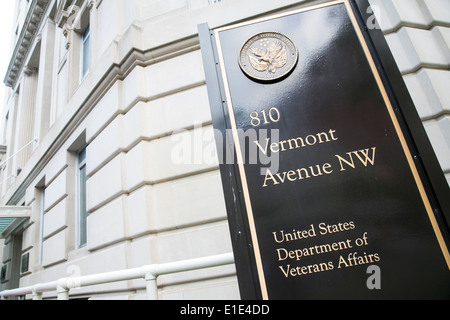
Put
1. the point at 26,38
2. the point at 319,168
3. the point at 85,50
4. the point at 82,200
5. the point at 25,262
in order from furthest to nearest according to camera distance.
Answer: the point at 26,38 < the point at 25,262 < the point at 85,50 < the point at 82,200 < the point at 319,168

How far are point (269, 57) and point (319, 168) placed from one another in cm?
109

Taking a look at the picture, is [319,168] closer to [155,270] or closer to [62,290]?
[155,270]

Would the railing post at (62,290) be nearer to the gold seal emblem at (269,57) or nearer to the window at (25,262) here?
the gold seal emblem at (269,57)

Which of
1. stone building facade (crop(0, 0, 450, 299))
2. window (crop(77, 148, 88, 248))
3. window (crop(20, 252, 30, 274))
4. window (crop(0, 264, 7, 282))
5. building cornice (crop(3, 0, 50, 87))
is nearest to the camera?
stone building facade (crop(0, 0, 450, 299))

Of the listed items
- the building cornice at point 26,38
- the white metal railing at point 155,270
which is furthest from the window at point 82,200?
the building cornice at point 26,38

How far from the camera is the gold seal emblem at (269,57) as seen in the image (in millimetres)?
2473

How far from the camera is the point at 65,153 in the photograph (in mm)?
6910

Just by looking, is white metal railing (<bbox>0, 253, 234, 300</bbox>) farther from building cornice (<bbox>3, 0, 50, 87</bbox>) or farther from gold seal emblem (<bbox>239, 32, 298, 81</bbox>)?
building cornice (<bbox>3, 0, 50, 87</bbox>)

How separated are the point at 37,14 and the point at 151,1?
→ 367 inches

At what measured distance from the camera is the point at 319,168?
2180 millimetres

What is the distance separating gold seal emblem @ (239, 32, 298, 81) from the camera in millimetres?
2473

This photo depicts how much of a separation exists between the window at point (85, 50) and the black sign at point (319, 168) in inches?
252

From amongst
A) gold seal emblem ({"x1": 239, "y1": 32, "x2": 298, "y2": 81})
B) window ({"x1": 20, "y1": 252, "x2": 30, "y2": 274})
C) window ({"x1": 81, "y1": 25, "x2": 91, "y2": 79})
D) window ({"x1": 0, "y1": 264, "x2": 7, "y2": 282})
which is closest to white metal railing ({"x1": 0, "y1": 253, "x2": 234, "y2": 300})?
gold seal emblem ({"x1": 239, "y1": 32, "x2": 298, "y2": 81})

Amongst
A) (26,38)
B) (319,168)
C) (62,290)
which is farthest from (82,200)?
(26,38)
